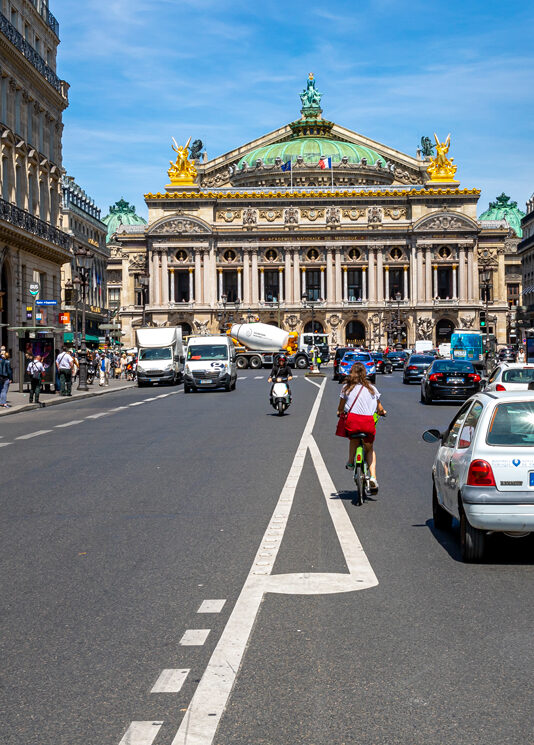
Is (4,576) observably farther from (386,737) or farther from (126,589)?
(386,737)

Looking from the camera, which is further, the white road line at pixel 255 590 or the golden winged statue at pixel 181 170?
the golden winged statue at pixel 181 170

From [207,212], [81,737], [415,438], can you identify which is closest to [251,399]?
[415,438]

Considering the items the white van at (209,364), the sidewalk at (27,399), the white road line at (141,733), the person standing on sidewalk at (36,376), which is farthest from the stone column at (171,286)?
the white road line at (141,733)

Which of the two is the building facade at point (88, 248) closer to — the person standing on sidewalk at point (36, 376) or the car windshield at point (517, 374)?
the person standing on sidewalk at point (36, 376)

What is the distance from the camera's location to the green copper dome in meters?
136

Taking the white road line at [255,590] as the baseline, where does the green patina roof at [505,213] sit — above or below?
above

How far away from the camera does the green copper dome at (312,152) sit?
136000 millimetres

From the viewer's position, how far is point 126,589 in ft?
25.2

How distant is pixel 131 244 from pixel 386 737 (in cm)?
12703

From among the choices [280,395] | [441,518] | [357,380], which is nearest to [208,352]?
[280,395]

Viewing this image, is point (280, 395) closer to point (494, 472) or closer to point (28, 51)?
point (494, 472)

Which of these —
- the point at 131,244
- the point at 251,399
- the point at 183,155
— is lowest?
the point at 251,399

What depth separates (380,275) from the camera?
124 meters

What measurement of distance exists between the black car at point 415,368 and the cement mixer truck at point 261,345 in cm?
2632
